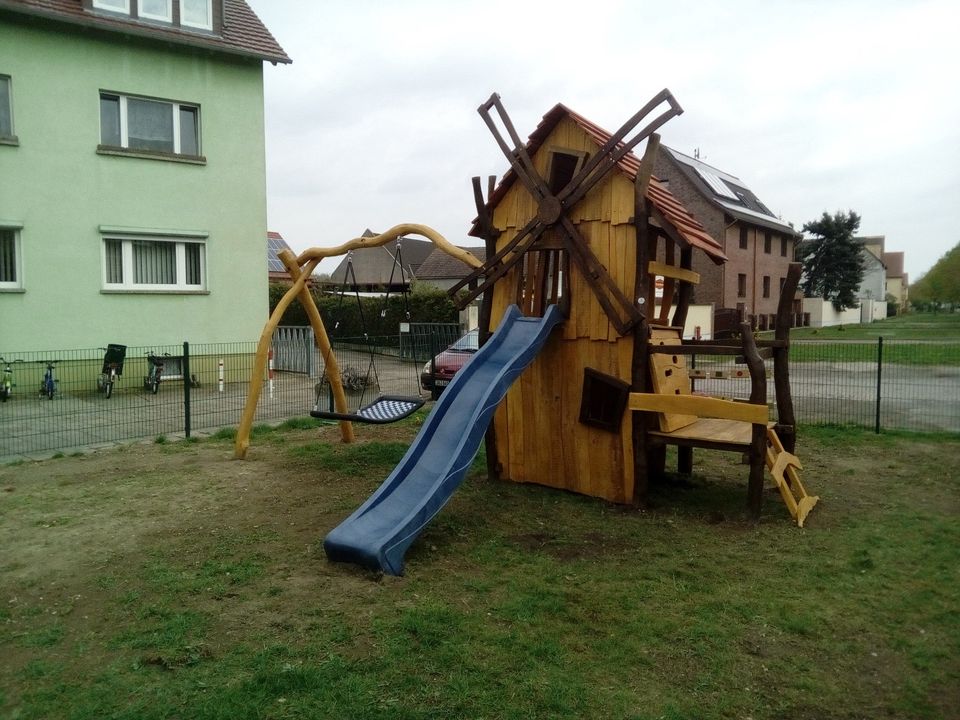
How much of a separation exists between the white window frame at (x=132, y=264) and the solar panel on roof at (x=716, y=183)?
2758cm

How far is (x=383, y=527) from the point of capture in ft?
18.9

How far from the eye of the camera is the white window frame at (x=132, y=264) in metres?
16.7

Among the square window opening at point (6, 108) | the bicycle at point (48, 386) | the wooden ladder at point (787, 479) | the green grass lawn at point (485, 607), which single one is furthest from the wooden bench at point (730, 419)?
the square window opening at point (6, 108)

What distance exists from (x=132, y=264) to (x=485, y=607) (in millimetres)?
15014

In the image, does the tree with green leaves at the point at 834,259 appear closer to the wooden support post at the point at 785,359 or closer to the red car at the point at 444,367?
the red car at the point at 444,367

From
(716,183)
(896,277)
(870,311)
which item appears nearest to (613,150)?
(716,183)

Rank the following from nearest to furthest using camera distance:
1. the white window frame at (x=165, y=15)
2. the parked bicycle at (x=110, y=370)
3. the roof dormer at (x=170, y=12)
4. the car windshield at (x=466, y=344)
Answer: the parked bicycle at (x=110, y=370)
the roof dormer at (x=170, y=12)
the white window frame at (x=165, y=15)
the car windshield at (x=466, y=344)

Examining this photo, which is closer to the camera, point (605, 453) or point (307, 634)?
point (307, 634)

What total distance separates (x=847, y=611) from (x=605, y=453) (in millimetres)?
3032

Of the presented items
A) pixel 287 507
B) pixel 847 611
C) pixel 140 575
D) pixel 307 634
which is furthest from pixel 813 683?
pixel 287 507

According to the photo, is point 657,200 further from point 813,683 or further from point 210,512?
point 210,512

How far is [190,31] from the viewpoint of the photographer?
17750 millimetres

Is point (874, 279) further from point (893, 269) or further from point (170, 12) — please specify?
point (170, 12)

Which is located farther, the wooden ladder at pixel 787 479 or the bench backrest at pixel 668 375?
the bench backrest at pixel 668 375
